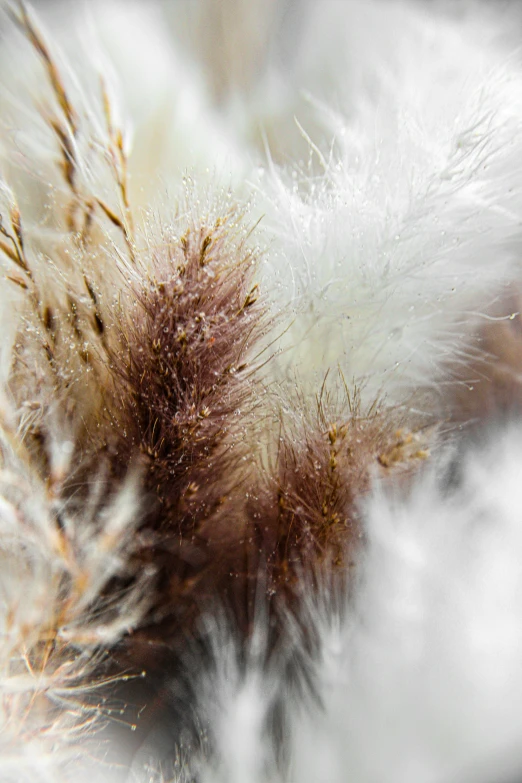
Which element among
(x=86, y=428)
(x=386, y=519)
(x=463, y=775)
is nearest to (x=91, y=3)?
(x=86, y=428)

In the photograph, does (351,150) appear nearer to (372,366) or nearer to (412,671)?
(372,366)

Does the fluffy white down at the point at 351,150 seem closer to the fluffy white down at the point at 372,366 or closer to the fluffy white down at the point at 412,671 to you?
the fluffy white down at the point at 372,366

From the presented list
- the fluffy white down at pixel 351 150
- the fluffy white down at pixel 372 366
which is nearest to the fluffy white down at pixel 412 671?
the fluffy white down at pixel 372 366

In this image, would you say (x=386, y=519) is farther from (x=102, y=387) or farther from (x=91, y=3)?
(x=91, y=3)

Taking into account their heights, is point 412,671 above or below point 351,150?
below

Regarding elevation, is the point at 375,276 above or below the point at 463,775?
above

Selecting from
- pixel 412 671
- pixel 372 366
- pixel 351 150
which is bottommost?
pixel 412 671

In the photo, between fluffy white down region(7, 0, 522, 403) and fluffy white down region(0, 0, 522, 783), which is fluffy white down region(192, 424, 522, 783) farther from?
fluffy white down region(7, 0, 522, 403)

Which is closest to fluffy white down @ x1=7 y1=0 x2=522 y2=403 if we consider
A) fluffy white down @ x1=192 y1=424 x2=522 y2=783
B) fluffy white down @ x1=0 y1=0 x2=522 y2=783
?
fluffy white down @ x1=0 y1=0 x2=522 y2=783

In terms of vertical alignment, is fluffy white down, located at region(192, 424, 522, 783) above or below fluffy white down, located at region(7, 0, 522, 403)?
below

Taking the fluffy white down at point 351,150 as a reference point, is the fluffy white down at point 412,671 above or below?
below

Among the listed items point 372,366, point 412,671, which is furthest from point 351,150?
point 412,671
